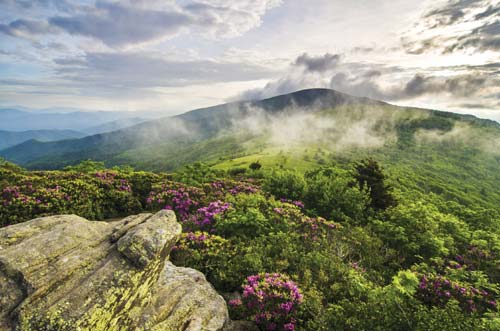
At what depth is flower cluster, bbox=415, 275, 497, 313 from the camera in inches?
322

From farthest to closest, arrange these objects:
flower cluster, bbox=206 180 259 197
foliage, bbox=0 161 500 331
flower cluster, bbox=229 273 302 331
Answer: flower cluster, bbox=206 180 259 197
flower cluster, bbox=229 273 302 331
foliage, bbox=0 161 500 331

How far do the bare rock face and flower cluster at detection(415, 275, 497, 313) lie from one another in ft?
22.5

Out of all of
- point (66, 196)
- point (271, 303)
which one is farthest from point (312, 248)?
point (66, 196)

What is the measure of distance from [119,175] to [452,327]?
20671mm

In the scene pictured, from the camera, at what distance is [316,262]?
32.1 feet

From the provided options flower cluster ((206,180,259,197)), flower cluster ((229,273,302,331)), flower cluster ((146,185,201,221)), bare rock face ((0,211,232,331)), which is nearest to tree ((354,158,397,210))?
flower cluster ((206,180,259,197))

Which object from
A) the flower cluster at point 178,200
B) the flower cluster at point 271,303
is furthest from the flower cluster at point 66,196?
the flower cluster at point 271,303

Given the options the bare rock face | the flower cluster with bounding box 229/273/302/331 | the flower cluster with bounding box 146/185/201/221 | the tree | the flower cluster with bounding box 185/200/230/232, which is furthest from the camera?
the tree

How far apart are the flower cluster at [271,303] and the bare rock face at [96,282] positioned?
75 centimetres

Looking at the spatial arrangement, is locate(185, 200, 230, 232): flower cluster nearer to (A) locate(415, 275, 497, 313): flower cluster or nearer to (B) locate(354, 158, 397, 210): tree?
(A) locate(415, 275, 497, 313): flower cluster

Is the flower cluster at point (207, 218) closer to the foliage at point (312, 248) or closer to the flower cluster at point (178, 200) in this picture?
the foliage at point (312, 248)

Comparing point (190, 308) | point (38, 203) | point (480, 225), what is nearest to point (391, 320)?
point (190, 308)

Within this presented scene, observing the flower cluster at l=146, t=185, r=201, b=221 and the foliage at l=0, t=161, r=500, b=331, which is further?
the flower cluster at l=146, t=185, r=201, b=221

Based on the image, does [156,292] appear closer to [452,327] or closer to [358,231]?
[452,327]
